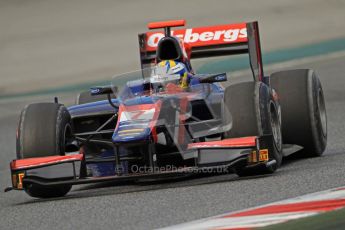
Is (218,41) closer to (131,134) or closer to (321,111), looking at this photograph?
(321,111)

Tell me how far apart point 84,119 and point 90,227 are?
3396 mm

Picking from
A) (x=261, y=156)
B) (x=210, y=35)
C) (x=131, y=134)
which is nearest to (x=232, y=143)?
(x=261, y=156)

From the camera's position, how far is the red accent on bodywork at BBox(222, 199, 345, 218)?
7.04 m

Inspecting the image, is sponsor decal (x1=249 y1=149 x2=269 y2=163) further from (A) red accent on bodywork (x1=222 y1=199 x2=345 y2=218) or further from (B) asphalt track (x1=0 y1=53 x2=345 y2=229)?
(A) red accent on bodywork (x1=222 y1=199 x2=345 y2=218)

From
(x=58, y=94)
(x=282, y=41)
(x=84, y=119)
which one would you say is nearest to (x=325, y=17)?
(x=282, y=41)

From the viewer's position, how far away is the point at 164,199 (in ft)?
28.0

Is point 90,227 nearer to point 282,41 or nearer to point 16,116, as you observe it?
point 16,116

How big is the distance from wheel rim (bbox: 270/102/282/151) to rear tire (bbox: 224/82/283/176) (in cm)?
20

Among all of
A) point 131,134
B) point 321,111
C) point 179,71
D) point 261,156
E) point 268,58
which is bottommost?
point 268,58

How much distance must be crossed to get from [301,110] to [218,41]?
1618 mm

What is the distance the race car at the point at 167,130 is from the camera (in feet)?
30.5

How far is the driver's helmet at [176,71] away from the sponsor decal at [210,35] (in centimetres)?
142

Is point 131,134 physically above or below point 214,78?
below

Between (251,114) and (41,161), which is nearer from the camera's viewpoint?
(41,161)
